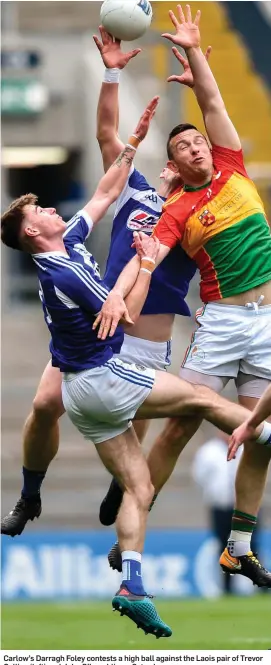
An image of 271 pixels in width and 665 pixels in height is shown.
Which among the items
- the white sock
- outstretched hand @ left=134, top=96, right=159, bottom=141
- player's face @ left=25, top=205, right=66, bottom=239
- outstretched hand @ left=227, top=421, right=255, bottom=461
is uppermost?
outstretched hand @ left=134, top=96, right=159, bottom=141

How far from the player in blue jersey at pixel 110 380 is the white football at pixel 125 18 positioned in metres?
1.18

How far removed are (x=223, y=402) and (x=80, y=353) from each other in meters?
0.91

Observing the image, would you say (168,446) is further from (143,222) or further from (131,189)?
(131,189)

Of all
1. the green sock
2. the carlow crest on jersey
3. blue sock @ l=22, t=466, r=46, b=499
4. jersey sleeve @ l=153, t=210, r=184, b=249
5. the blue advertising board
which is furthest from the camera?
the blue advertising board

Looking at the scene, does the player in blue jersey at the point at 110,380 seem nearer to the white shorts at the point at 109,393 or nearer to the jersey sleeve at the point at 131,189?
the white shorts at the point at 109,393

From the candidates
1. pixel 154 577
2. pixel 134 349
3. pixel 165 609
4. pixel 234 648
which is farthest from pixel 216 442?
pixel 134 349

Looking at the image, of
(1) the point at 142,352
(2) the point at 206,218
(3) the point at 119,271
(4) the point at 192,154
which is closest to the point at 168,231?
(2) the point at 206,218

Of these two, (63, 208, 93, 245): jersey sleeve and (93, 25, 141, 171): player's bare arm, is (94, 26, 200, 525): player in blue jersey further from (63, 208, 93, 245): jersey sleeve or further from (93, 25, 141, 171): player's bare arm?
(63, 208, 93, 245): jersey sleeve

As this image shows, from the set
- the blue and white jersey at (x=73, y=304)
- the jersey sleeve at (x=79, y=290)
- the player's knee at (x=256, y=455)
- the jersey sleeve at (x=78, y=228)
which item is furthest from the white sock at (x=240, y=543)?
the jersey sleeve at (x=78, y=228)

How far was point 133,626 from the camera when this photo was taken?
1188 centimetres

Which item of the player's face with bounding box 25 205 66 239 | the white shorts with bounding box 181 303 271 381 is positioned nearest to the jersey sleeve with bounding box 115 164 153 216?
the player's face with bounding box 25 205 66 239

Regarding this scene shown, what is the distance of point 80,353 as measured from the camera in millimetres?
7973

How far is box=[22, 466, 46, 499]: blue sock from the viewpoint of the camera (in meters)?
9.09

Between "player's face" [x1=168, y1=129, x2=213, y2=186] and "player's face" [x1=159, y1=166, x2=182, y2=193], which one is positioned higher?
"player's face" [x1=168, y1=129, x2=213, y2=186]
